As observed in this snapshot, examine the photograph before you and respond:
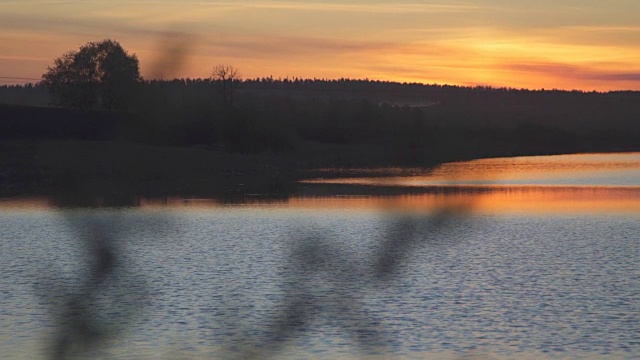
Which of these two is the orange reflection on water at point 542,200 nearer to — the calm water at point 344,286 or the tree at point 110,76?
the calm water at point 344,286

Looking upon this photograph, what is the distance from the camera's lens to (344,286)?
7.75 m

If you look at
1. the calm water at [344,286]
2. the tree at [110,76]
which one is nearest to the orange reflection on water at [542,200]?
the calm water at [344,286]

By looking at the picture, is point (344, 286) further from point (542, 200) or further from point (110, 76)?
point (542, 200)

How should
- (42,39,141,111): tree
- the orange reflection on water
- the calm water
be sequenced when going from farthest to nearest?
the orange reflection on water, the calm water, (42,39,141,111): tree

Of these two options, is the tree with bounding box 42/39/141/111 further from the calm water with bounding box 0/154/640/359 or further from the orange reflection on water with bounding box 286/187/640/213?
the orange reflection on water with bounding box 286/187/640/213

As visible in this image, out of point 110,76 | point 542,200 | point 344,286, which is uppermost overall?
point 110,76

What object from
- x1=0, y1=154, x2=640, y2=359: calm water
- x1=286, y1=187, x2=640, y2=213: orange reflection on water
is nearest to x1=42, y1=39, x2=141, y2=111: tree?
x1=0, y1=154, x2=640, y2=359: calm water

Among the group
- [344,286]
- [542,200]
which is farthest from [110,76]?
[542,200]

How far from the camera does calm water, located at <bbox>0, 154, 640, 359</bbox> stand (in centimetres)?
500

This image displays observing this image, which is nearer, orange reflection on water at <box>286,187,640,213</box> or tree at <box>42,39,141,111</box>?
tree at <box>42,39,141,111</box>

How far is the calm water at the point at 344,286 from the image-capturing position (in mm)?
5000

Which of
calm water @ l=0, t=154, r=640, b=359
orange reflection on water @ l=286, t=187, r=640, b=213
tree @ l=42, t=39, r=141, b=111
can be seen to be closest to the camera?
tree @ l=42, t=39, r=141, b=111

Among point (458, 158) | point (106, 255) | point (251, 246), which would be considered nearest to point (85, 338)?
point (106, 255)

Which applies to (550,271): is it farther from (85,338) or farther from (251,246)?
(85,338)
